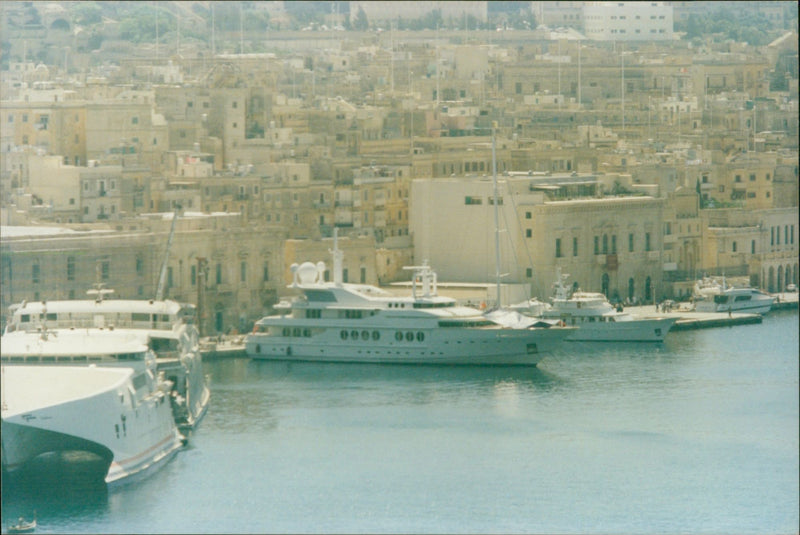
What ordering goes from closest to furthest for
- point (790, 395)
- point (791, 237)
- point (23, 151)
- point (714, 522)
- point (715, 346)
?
point (714, 522)
point (790, 395)
point (715, 346)
point (23, 151)
point (791, 237)

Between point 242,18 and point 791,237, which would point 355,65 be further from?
point 791,237

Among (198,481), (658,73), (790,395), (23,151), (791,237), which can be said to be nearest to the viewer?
(198,481)

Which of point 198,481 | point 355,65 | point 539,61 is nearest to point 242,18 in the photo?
point 355,65

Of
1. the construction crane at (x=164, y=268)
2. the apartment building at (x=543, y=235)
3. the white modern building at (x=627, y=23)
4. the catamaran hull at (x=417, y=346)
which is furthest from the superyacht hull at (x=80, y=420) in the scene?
the white modern building at (x=627, y=23)

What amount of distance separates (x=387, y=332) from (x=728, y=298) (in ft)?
9.69

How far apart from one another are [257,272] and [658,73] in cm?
815

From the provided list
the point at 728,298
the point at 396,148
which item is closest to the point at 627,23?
the point at 396,148

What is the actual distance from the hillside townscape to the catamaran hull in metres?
0.57

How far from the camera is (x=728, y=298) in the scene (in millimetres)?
18578

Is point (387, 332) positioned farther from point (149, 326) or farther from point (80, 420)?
point (80, 420)

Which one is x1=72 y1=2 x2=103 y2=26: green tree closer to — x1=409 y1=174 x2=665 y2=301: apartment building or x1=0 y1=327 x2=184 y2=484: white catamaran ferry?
x1=409 y1=174 x2=665 y2=301: apartment building

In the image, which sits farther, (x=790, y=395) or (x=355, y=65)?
(x=355, y=65)

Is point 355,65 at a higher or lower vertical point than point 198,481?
higher

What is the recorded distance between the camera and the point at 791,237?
20.5 m
